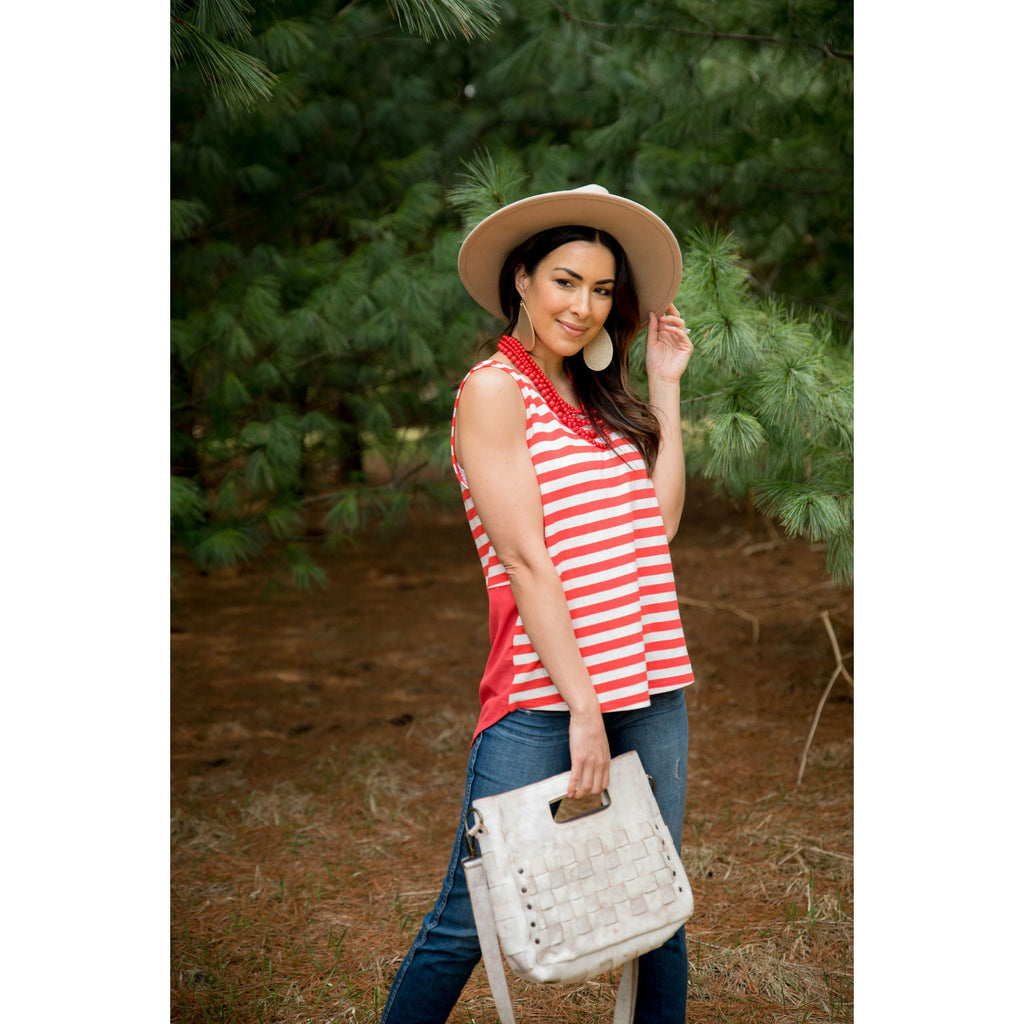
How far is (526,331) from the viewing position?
1597 millimetres

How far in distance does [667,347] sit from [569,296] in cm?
28

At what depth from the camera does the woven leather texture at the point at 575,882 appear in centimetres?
134

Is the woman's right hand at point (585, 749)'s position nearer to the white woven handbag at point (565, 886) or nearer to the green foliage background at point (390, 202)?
the white woven handbag at point (565, 886)

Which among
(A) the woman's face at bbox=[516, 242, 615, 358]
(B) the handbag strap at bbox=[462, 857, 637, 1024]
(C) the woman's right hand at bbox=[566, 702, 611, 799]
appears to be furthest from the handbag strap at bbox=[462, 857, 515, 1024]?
(A) the woman's face at bbox=[516, 242, 615, 358]

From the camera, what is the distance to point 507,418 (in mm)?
1417

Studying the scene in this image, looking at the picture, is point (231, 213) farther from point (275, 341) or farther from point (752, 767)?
point (752, 767)

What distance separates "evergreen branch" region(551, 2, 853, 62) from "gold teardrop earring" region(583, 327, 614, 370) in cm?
193

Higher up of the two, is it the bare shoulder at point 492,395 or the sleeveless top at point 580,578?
the bare shoulder at point 492,395

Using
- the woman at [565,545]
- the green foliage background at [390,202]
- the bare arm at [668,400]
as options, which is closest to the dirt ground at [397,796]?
the green foliage background at [390,202]

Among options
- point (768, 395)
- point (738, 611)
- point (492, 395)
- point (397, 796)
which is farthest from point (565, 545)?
point (738, 611)

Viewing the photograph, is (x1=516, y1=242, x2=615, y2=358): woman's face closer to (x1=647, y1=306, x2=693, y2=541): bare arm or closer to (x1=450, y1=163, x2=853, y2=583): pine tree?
(x1=647, y1=306, x2=693, y2=541): bare arm

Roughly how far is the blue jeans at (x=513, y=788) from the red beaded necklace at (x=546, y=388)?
1.37ft

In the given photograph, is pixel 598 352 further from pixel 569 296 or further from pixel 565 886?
pixel 565 886

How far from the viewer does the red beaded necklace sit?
154 centimetres
